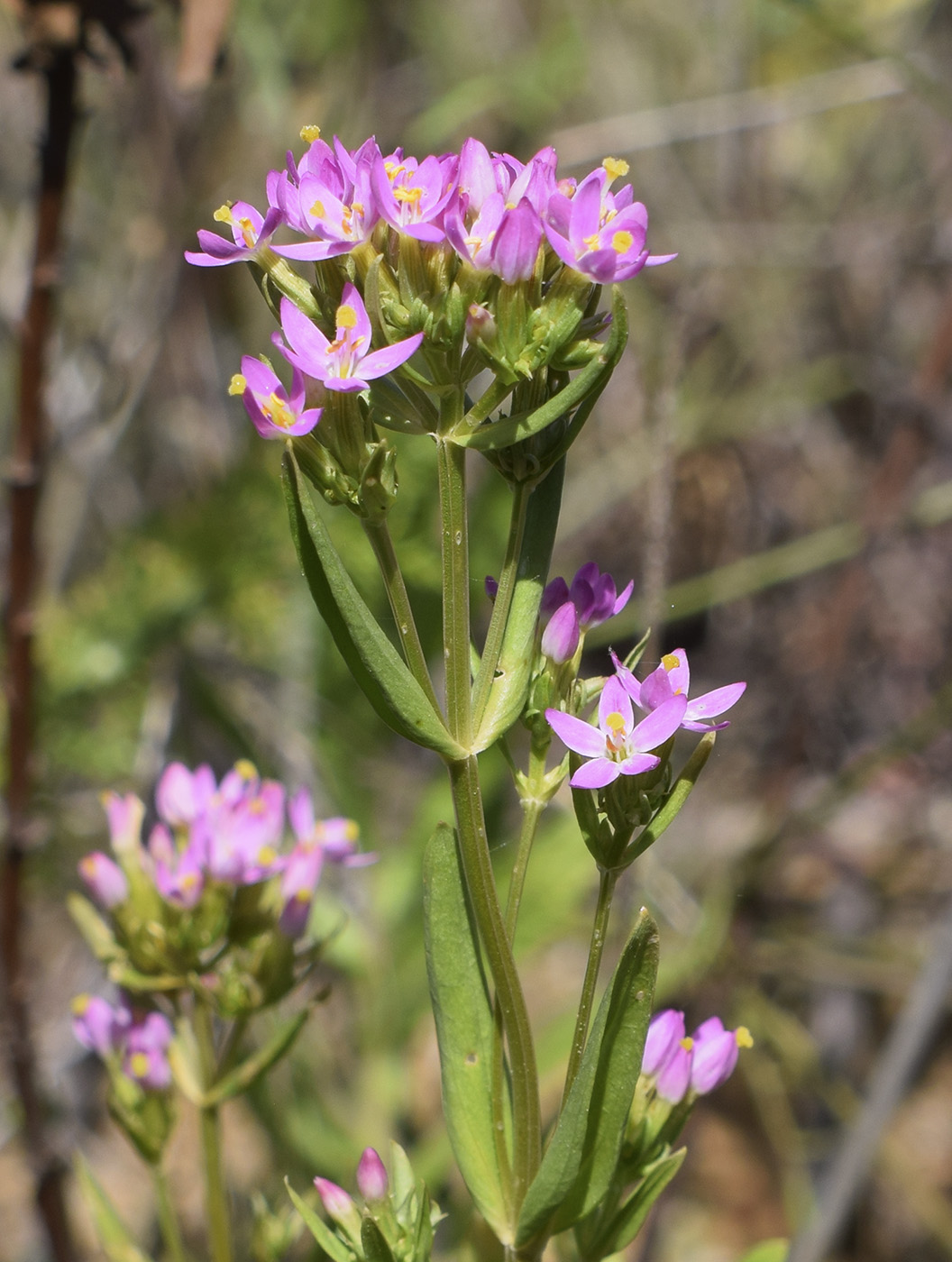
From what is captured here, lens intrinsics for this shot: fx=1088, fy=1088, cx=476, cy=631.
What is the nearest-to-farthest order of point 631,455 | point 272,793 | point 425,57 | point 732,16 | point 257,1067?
point 257,1067, point 272,793, point 732,16, point 631,455, point 425,57

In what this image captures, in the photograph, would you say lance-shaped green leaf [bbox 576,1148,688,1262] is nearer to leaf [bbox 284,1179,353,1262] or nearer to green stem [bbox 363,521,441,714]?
leaf [bbox 284,1179,353,1262]

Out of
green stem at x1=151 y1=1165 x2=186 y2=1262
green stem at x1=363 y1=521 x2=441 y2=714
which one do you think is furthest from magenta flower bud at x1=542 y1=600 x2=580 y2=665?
green stem at x1=151 y1=1165 x2=186 y2=1262

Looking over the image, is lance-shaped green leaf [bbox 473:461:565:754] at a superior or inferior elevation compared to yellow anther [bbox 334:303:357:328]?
inferior

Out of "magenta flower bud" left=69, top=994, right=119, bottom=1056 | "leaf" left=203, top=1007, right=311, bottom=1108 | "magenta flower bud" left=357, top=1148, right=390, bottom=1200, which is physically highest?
"magenta flower bud" left=69, top=994, right=119, bottom=1056

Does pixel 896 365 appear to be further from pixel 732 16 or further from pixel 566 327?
pixel 566 327

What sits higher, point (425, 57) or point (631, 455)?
point (425, 57)

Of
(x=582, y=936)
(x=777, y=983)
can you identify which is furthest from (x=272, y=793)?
(x=777, y=983)

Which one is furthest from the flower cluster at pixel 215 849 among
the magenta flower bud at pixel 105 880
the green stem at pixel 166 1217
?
the green stem at pixel 166 1217
